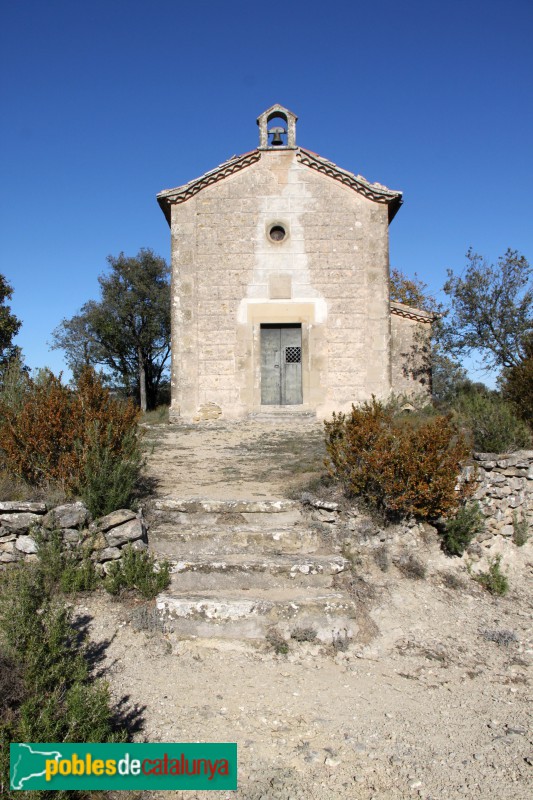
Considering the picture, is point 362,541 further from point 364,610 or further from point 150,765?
point 150,765

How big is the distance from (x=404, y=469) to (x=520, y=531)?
2182mm

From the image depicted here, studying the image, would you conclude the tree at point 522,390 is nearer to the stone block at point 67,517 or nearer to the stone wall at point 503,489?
the stone wall at point 503,489

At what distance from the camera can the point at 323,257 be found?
15344 mm

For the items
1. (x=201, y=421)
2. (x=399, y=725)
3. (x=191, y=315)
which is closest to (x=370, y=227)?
(x=191, y=315)

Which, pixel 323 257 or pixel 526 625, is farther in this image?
pixel 323 257

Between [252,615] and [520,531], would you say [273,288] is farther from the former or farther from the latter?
[252,615]

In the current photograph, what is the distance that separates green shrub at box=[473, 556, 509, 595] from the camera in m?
6.56

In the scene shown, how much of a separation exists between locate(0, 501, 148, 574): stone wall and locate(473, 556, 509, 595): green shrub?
12.9 ft

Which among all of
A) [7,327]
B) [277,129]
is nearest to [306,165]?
[277,129]

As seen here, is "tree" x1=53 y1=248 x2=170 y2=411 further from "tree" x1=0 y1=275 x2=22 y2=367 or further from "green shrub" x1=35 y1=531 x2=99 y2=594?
"green shrub" x1=35 y1=531 x2=99 y2=594

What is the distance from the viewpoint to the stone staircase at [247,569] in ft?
17.2

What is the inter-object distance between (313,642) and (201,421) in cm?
1032

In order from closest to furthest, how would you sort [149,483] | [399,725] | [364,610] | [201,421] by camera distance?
[399,725] → [364,610] → [149,483] → [201,421]

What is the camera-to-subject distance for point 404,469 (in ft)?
22.2
